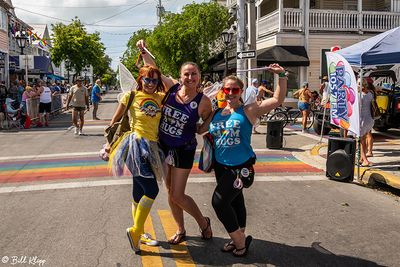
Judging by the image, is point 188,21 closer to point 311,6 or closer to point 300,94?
point 311,6

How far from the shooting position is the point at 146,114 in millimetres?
4168

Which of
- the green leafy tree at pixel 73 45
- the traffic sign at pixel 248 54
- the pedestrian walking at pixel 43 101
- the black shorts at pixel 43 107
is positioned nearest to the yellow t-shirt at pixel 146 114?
the traffic sign at pixel 248 54

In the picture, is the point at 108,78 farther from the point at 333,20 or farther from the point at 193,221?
the point at 193,221

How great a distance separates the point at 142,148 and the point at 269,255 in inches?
64.0

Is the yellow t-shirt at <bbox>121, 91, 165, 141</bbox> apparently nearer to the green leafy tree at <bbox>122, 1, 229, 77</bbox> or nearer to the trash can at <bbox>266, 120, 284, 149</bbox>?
the trash can at <bbox>266, 120, 284, 149</bbox>

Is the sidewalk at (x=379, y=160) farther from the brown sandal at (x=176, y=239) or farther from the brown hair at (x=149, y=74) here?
the brown hair at (x=149, y=74)

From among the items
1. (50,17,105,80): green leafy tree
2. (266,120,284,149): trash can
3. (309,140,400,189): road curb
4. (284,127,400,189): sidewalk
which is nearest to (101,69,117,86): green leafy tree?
(50,17,105,80): green leafy tree

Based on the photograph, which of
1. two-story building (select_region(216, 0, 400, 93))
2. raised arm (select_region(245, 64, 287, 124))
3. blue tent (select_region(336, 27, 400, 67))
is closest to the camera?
raised arm (select_region(245, 64, 287, 124))

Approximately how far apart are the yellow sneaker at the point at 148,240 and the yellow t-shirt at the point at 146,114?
3.44 ft

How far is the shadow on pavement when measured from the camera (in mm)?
4012

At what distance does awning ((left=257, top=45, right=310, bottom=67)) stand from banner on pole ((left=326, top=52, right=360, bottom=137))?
12.1 metres

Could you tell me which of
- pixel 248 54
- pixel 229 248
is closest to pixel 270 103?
pixel 229 248

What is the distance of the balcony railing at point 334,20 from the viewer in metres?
22.0

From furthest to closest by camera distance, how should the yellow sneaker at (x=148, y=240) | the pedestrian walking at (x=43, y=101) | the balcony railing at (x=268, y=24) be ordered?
the balcony railing at (x=268, y=24)
the pedestrian walking at (x=43, y=101)
the yellow sneaker at (x=148, y=240)
